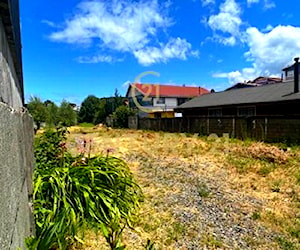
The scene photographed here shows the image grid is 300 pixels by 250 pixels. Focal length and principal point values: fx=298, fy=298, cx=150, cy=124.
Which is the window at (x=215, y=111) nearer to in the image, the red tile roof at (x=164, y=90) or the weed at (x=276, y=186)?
the weed at (x=276, y=186)

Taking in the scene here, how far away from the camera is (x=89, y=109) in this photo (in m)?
45.4

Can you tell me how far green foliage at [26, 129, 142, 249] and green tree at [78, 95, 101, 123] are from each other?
3992 centimetres

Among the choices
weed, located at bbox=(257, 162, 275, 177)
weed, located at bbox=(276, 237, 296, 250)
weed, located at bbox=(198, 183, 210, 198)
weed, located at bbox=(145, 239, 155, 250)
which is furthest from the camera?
weed, located at bbox=(257, 162, 275, 177)

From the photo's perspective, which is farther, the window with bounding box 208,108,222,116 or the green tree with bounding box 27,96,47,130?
the green tree with bounding box 27,96,47,130

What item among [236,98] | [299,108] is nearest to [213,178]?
[299,108]

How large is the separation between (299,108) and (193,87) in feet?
109

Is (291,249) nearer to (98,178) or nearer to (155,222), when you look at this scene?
(155,222)

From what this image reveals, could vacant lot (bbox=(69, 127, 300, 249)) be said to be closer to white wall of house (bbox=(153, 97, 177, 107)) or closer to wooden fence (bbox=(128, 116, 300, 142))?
wooden fence (bbox=(128, 116, 300, 142))

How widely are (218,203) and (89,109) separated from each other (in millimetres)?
42150

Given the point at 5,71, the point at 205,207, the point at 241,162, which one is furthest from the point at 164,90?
the point at 5,71

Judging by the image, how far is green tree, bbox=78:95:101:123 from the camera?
44862 millimetres

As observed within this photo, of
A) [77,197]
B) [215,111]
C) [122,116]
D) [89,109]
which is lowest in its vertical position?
[77,197]

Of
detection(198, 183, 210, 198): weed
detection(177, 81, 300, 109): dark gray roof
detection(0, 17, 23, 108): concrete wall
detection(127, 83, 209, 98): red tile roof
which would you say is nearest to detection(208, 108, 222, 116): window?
detection(177, 81, 300, 109): dark gray roof

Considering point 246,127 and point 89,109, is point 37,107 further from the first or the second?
point 246,127
